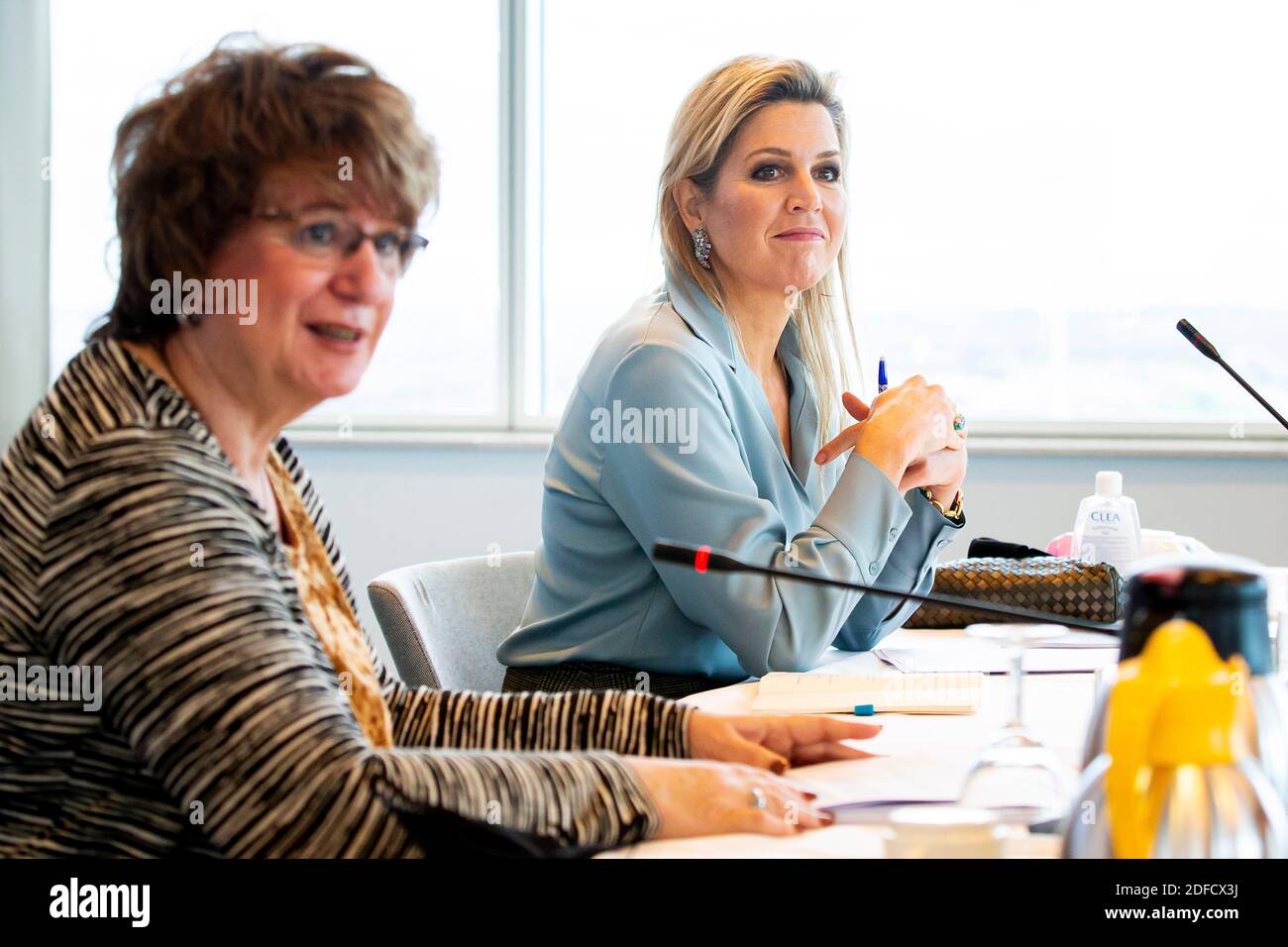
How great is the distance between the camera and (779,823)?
3.18ft

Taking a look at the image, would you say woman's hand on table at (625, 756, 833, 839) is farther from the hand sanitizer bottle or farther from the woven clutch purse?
the hand sanitizer bottle

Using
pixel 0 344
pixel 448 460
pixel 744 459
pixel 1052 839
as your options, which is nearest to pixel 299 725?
pixel 1052 839

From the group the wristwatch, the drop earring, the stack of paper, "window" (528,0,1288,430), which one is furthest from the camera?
"window" (528,0,1288,430)

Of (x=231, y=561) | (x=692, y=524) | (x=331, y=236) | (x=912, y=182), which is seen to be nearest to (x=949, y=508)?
(x=692, y=524)

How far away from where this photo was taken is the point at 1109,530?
2072 mm

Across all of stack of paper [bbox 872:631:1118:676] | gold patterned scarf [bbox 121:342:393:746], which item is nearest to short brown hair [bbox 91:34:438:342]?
gold patterned scarf [bbox 121:342:393:746]

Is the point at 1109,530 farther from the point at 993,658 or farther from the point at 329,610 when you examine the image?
the point at 329,610

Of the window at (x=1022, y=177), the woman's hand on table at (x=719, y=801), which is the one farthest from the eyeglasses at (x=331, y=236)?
the window at (x=1022, y=177)

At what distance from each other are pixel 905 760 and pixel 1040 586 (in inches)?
28.2

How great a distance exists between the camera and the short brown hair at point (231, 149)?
3.33 feet

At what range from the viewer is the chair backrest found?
1708mm

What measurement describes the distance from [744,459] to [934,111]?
209 cm

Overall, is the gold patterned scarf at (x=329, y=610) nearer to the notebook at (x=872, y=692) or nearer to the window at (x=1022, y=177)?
the notebook at (x=872, y=692)
